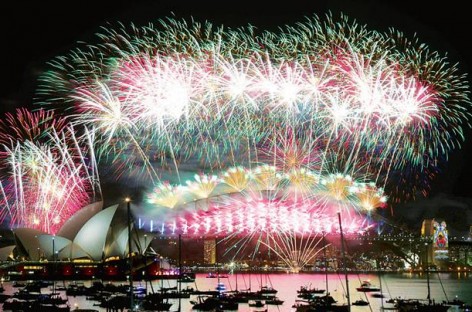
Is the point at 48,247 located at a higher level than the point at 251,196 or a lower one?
lower

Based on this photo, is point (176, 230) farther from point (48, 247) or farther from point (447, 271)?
point (447, 271)

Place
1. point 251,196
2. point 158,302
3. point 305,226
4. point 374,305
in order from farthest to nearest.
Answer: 1. point 251,196
2. point 305,226
3. point 374,305
4. point 158,302

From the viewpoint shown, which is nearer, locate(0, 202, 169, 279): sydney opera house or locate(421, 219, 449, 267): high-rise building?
locate(0, 202, 169, 279): sydney opera house

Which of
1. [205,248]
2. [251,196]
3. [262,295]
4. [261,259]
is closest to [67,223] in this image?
[251,196]

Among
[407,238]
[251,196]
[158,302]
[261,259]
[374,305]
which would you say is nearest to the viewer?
[158,302]

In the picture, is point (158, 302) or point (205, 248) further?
point (205, 248)

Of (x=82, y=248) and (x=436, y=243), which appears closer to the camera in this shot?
(x=82, y=248)

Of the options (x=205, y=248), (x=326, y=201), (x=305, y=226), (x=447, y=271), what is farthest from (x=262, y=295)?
(x=447, y=271)

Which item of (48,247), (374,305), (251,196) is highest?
(251,196)

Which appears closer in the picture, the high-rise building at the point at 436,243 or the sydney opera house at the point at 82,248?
the sydney opera house at the point at 82,248
